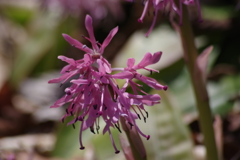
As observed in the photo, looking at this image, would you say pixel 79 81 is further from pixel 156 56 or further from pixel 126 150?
pixel 126 150

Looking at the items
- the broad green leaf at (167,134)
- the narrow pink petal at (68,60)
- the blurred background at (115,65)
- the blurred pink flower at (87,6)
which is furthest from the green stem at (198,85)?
the blurred pink flower at (87,6)

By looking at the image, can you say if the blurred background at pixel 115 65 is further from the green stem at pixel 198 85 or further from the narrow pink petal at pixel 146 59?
the narrow pink petal at pixel 146 59

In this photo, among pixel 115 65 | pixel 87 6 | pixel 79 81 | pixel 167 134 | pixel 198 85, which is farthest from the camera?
pixel 87 6

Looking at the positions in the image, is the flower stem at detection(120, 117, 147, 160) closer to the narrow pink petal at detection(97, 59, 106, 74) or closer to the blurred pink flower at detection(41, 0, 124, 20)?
the narrow pink petal at detection(97, 59, 106, 74)

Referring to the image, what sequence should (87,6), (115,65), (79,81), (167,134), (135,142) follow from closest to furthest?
(79,81) < (135,142) < (167,134) < (115,65) < (87,6)

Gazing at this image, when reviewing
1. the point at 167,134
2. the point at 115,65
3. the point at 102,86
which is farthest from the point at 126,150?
the point at 115,65

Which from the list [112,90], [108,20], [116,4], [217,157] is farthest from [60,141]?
[108,20]

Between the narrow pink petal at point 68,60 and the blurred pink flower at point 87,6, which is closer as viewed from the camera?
the narrow pink petal at point 68,60
